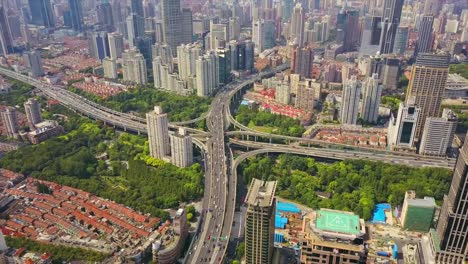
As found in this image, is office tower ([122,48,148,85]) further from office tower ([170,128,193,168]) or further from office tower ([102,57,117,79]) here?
office tower ([170,128,193,168])

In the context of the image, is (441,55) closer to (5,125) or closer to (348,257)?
(348,257)

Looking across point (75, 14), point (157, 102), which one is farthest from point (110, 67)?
point (75, 14)

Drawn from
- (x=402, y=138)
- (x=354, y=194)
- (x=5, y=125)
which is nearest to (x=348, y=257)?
(x=354, y=194)

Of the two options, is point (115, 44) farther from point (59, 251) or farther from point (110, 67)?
point (59, 251)

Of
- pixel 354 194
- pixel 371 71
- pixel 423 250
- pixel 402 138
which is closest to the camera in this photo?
pixel 423 250

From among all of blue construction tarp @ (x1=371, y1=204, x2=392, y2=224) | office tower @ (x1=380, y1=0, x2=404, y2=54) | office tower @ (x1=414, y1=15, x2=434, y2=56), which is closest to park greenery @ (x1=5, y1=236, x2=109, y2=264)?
blue construction tarp @ (x1=371, y1=204, x2=392, y2=224)

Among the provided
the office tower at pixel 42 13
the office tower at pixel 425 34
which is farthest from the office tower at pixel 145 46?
the office tower at pixel 425 34

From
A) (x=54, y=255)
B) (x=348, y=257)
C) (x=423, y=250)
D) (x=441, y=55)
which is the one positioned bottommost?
(x=54, y=255)
